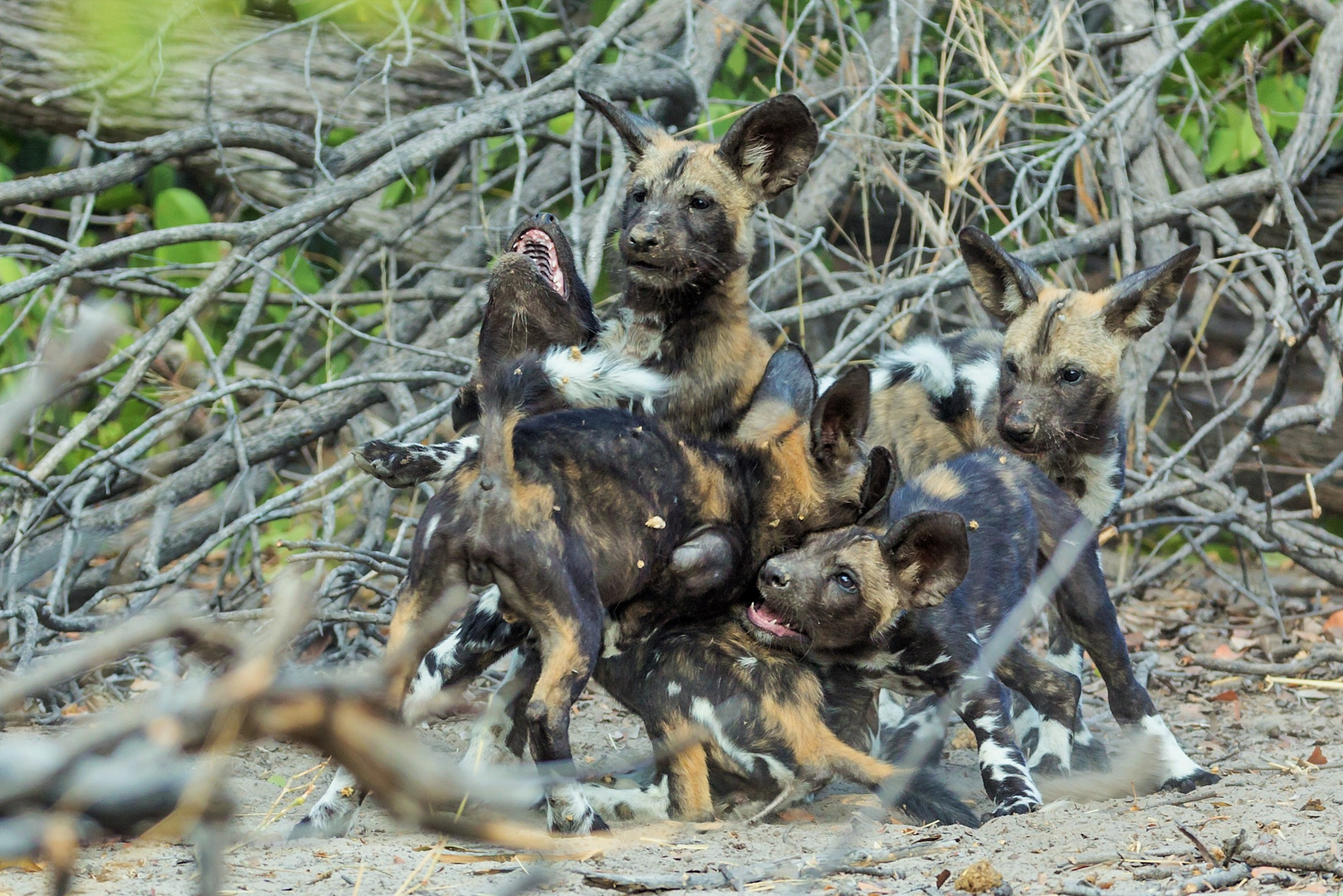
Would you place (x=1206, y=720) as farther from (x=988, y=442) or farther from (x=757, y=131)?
(x=757, y=131)

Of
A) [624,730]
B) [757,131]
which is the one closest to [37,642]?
[624,730]

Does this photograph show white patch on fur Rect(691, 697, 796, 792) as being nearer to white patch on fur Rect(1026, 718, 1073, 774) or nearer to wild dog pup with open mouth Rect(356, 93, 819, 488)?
wild dog pup with open mouth Rect(356, 93, 819, 488)

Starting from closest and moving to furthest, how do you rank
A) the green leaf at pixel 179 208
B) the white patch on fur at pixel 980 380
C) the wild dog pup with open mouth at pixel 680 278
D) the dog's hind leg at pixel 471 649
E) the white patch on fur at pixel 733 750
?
the white patch on fur at pixel 733 750
the dog's hind leg at pixel 471 649
the wild dog pup with open mouth at pixel 680 278
the white patch on fur at pixel 980 380
the green leaf at pixel 179 208

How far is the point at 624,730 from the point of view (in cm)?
460

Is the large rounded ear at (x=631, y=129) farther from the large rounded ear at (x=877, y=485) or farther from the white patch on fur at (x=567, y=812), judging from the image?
the white patch on fur at (x=567, y=812)

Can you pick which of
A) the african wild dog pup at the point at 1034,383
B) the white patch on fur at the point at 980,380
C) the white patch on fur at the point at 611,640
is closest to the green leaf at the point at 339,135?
the african wild dog pup at the point at 1034,383

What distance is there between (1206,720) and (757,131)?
8.61ft

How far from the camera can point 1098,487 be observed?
450 cm

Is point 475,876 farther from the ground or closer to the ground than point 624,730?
farther from the ground

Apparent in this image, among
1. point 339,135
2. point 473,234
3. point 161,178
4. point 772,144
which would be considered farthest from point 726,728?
point 161,178

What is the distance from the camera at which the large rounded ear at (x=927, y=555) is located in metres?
3.59

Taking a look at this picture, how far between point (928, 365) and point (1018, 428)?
1.95 feet

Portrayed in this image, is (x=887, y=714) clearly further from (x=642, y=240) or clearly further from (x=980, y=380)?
(x=642, y=240)

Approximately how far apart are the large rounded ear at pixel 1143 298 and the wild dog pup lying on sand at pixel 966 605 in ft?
2.42
